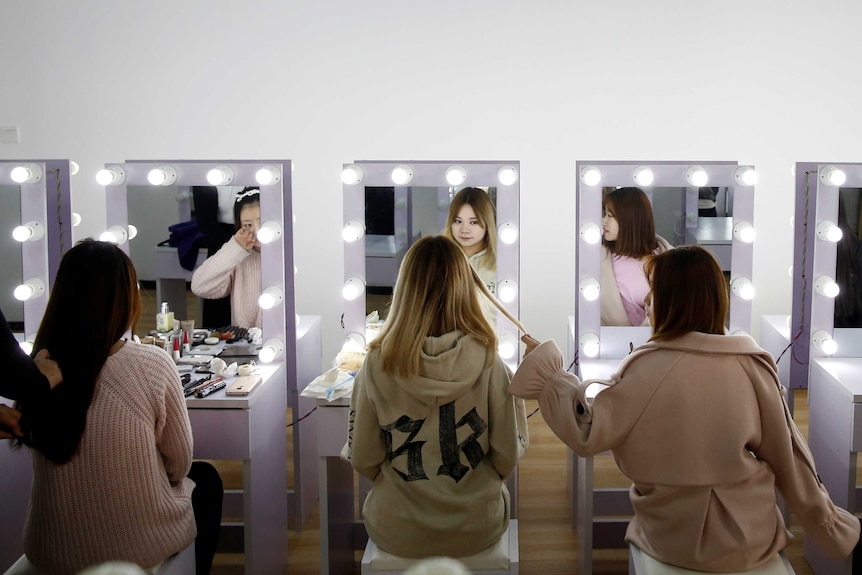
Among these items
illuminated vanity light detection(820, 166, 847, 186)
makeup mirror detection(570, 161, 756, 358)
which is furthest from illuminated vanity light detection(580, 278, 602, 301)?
illuminated vanity light detection(820, 166, 847, 186)

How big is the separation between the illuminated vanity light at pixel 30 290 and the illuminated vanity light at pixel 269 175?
83cm

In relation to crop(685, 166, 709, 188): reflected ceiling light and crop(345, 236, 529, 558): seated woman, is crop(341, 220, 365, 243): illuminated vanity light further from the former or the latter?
crop(685, 166, 709, 188): reflected ceiling light

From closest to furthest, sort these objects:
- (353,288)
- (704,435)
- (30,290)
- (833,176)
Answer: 1. (704,435)
2. (833,176)
3. (353,288)
4. (30,290)

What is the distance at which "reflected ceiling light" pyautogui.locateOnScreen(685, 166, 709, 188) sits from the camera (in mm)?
2473

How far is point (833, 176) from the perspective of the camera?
2.44 m

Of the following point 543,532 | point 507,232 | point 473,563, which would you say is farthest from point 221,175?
point 543,532

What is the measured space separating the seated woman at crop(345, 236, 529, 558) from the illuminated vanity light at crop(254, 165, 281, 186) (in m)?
0.83

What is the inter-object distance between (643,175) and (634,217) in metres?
0.13

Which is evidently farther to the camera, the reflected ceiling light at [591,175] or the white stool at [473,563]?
the reflected ceiling light at [591,175]

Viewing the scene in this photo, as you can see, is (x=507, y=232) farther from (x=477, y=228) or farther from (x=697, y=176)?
(x=697, y=176)

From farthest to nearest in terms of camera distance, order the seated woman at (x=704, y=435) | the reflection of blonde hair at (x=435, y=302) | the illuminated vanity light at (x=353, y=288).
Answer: the illuminated vanity light at (x=353, y=288), the reflection of blonde hair at (x=435, y=302), the seated woman at (x=704, y=435)

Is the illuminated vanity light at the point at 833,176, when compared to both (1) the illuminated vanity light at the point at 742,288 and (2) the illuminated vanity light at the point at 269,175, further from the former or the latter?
(2) the illuminated vanity light at the point at 269,175

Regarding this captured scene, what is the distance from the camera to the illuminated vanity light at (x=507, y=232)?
2.50 m

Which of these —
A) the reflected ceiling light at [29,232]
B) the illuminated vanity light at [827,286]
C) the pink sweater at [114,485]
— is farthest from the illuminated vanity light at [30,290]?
the illuminated vanity light at [827,286]
